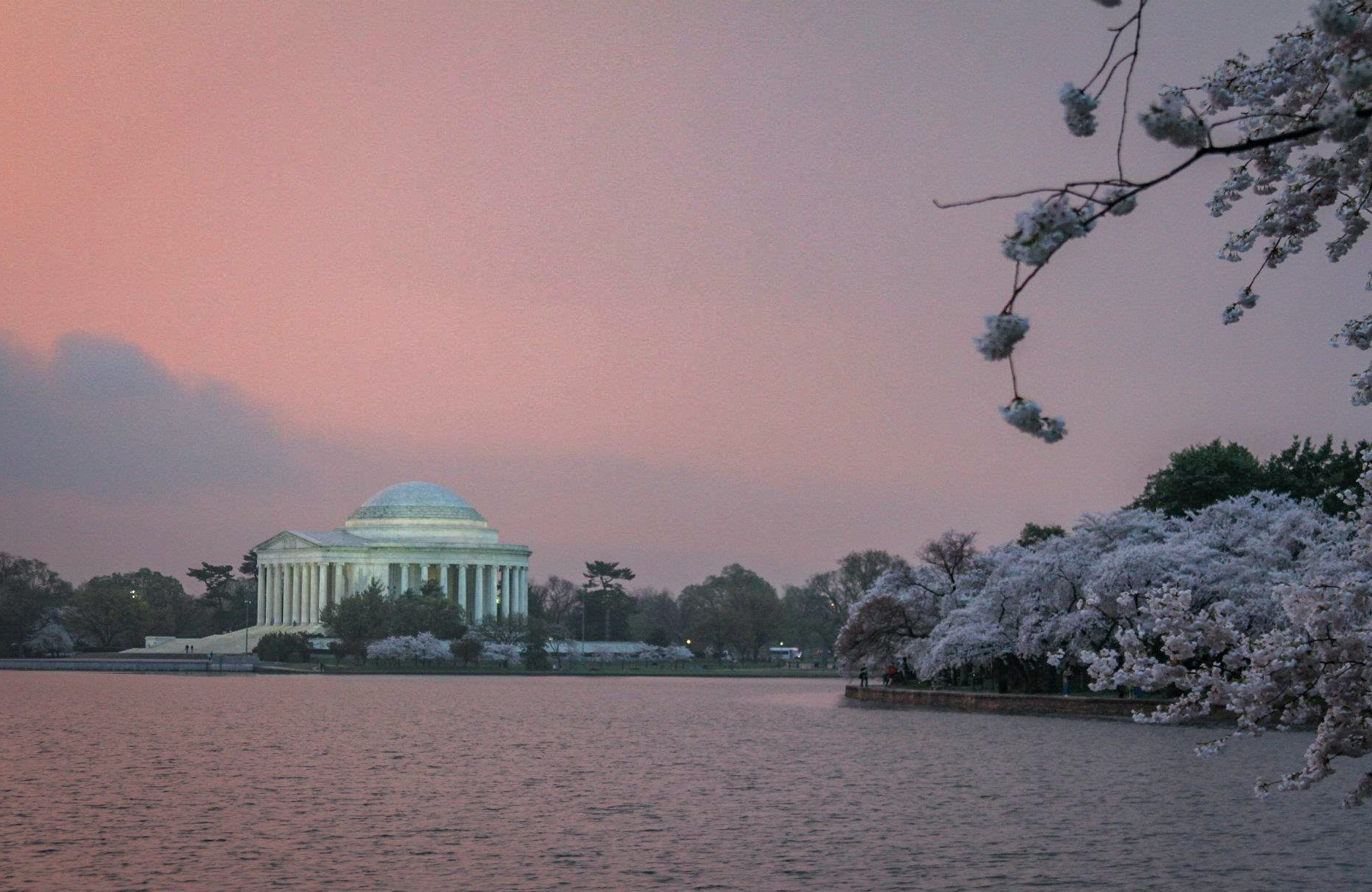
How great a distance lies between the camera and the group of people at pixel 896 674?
73750 millimetres

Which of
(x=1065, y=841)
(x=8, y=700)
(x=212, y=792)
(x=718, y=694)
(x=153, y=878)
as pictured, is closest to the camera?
(x=153, y=878)

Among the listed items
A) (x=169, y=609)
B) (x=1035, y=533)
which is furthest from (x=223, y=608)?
(x=1035, y=533)

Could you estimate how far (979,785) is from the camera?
29125 millimetres

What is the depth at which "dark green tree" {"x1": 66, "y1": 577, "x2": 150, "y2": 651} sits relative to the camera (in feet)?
491

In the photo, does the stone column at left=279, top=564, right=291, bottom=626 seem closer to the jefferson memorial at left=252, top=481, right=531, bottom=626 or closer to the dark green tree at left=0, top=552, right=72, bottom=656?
the jefferson memorial at left=252, top=481, right=531, bottom=626

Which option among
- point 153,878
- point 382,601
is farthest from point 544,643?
point 153,878

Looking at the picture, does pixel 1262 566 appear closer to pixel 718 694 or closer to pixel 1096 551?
pixel 1096 551

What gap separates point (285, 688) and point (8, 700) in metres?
19.2

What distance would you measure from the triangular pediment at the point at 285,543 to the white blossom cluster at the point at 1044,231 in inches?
6329

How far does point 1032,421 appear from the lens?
8.03m

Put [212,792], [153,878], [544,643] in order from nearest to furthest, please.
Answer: [153,878]
[212,792]
[544,643]

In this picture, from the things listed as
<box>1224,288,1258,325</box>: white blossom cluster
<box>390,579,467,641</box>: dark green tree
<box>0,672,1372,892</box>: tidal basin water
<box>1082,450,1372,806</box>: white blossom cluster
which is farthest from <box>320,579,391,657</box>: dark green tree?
<box>1224,288,1258,325</box>: white blossom cluster

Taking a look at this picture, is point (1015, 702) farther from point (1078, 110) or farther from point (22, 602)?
point (22, 602)

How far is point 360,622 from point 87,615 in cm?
4032
